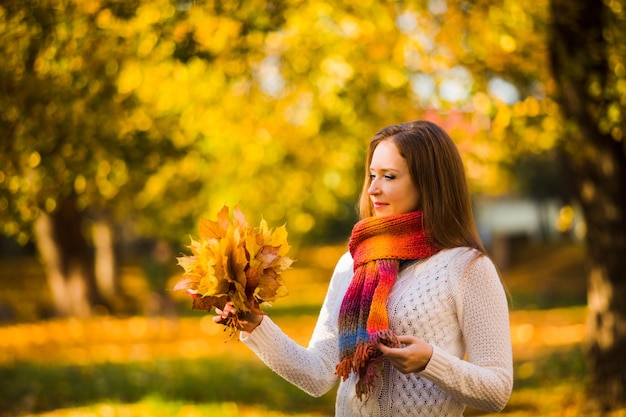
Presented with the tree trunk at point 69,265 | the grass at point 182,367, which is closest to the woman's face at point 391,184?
the grass at point 182,367

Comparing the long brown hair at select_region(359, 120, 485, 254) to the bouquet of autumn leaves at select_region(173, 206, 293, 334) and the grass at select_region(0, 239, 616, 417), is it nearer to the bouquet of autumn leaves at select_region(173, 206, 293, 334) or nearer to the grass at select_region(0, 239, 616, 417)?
the bouquet of autumn leaves at select_region(173, 206, 293, 334)

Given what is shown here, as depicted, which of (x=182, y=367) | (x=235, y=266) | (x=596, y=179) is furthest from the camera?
(x=182, y=367)

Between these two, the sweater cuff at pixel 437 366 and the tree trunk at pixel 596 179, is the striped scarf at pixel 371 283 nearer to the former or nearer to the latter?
the sweater cuff at pixel 437 366

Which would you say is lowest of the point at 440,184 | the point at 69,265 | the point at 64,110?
the point at 69,265

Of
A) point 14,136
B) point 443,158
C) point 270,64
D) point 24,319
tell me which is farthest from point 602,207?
point 24,319

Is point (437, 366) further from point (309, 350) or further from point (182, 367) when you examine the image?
point (182, 367)

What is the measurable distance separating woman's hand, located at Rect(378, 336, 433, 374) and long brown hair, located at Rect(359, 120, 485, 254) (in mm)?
459

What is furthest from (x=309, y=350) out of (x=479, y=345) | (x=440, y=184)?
(x=440, y=184)

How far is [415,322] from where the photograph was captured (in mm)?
3094

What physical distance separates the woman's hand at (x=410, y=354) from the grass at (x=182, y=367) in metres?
6.31

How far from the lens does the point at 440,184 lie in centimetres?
315

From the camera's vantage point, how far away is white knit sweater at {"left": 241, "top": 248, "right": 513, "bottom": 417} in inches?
116

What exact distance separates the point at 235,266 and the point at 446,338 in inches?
28.0

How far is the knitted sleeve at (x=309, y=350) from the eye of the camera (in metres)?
3.28
